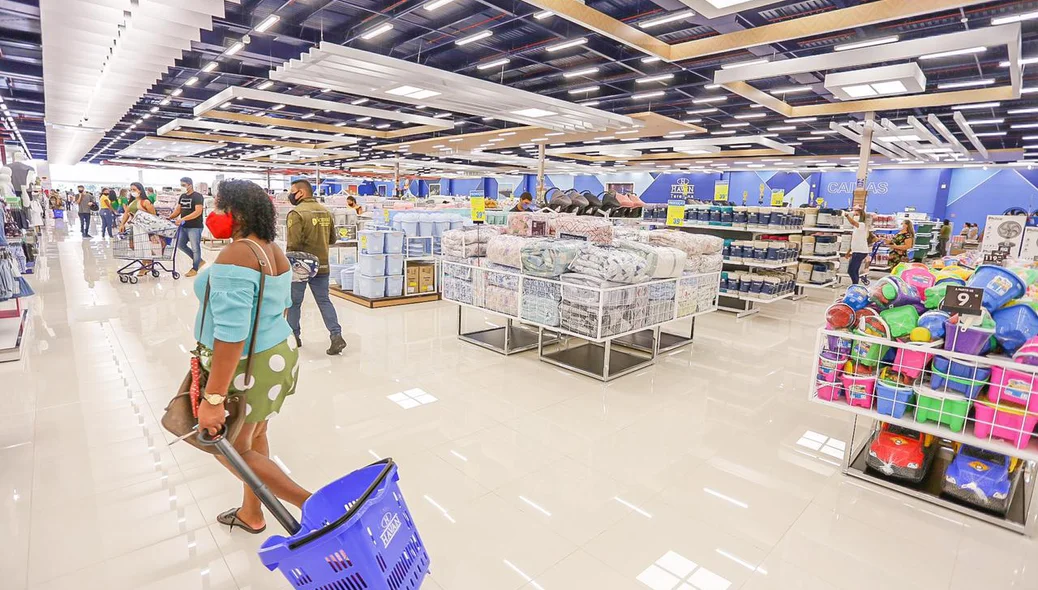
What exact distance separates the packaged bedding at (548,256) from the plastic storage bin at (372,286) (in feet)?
11.2

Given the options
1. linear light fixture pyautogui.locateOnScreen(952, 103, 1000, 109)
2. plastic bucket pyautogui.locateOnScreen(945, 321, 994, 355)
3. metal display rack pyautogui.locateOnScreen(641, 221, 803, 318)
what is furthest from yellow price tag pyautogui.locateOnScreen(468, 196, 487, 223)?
linear light fixture pyautogui.locateOnScreen(952, 103, 1000, 109)

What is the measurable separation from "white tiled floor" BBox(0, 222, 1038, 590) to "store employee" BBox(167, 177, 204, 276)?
12.1ft

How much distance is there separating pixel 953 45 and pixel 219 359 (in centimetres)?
735

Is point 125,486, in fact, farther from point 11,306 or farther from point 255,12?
point 255,12

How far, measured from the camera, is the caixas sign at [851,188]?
25.2 m

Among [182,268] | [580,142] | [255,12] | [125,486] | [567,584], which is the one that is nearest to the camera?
[567,584]

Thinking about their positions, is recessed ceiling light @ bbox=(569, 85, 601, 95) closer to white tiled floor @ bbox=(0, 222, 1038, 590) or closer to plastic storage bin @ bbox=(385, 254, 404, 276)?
plastic storage bin @ bbox=(385, 254, 404, 276)

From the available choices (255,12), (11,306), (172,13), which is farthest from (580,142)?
(11,306)

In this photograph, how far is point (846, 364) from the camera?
3211 mm

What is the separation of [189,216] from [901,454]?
9.61m

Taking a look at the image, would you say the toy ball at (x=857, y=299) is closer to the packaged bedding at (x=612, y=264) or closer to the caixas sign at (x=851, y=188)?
the packaged bedding at (x=612, y=264)

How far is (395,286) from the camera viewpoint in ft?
26.1

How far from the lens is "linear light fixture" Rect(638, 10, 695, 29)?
6.65 m

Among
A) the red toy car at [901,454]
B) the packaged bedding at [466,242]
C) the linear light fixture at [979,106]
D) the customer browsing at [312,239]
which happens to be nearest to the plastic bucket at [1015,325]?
the red toy car at [901,454]
